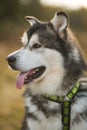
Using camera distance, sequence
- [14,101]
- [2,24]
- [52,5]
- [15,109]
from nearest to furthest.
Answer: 1. [15,109]
2. [14,101]
3. [2,24]
4. [52,5]

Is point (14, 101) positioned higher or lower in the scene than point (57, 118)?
lower

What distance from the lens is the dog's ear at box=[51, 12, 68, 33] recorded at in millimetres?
7266

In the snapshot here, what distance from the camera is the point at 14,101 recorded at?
11.2m

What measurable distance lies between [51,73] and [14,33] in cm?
1653

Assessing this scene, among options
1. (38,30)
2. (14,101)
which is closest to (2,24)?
(14,101)

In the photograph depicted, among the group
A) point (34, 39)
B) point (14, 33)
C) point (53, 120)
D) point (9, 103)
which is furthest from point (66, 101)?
point (14, 33)

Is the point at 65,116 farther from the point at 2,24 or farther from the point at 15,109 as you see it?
the point at 2,24

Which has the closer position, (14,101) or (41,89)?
(41,89)

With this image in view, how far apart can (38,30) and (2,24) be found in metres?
17.2

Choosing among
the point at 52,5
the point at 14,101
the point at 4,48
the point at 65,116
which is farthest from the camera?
the point at 52,5

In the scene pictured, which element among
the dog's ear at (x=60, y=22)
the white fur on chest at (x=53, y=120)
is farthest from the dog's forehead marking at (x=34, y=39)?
the white fur on chest at (x=53, y=120)

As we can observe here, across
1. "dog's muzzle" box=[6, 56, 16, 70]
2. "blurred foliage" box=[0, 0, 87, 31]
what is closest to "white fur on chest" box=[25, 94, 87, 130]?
"dog's muzzle" box=[6, 56, 16, 70]

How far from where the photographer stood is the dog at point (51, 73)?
7.15 metres

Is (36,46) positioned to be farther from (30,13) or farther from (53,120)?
(30,13)
